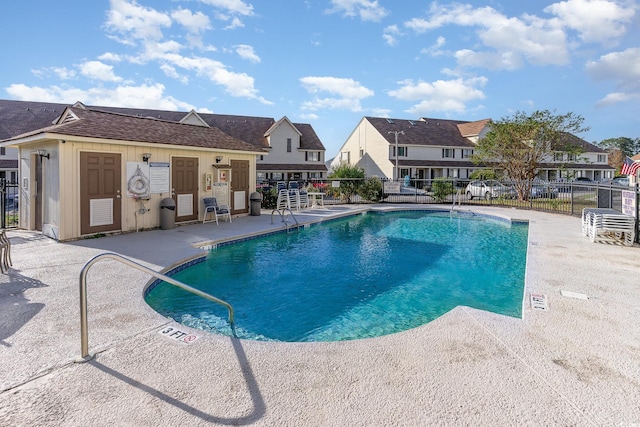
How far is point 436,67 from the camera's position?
858 inches

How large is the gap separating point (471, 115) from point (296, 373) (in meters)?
50.2

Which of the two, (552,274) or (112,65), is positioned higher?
(112,65)

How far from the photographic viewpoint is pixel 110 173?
9.91 m

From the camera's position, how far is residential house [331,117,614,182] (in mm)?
37406

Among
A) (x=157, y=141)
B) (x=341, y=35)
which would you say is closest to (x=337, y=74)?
(x=341, y=35)

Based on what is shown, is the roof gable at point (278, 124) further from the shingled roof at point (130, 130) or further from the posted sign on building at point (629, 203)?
the posted sign on building at point (629, 203)

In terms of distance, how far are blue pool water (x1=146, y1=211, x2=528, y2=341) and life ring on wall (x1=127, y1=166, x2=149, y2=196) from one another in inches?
121

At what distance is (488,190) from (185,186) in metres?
18.0

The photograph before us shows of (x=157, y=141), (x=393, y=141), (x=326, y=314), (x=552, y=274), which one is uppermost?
(x=393, y=141)

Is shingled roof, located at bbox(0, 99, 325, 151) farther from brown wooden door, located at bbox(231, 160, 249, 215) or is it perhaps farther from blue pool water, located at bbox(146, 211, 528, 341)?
blue pool water, located at bbox(146, 211, 528, 341)

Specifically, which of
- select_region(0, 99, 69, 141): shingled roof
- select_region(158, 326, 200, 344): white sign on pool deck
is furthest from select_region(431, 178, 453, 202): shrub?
select_region(0, 99, 69, 141): shingled roof

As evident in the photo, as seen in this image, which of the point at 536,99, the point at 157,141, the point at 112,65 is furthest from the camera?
the point at 536,99

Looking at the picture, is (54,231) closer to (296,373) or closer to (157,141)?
(157,141)

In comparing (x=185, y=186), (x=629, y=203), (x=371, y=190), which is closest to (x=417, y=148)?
(x=371, y=190)
